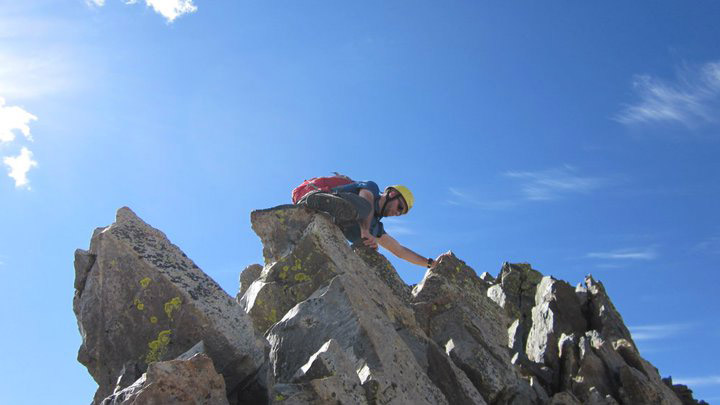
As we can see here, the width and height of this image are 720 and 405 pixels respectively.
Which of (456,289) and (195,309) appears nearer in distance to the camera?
(195,309)

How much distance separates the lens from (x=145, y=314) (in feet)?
43.7

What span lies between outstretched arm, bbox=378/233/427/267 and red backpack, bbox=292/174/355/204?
6.95 ft

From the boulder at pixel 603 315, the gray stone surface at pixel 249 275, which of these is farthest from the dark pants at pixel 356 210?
the boulder at pixel 603 315

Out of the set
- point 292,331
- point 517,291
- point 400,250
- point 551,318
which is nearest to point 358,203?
point 400,250

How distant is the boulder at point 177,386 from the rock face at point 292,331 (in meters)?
0.02

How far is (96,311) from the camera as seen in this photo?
1370cm

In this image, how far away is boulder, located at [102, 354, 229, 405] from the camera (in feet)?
32.2

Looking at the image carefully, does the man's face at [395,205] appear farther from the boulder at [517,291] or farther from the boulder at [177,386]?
the boulder at [517,291]

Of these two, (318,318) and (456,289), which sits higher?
(456,289)

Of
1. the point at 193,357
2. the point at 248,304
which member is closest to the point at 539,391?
the point at 248,304

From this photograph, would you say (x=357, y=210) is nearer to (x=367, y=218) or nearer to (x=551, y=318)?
(x=367, y=218)

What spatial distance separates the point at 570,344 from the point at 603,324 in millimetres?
6824

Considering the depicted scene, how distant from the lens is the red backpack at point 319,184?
825 inches

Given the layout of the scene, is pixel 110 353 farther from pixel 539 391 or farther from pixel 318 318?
pixel 539 391
